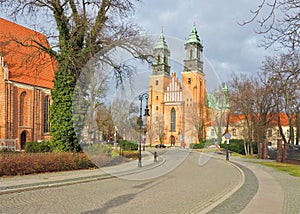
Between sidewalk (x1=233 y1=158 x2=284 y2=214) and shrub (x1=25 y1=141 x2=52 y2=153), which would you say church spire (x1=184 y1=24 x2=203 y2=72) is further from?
shrub (x1=25 y1=141 x2=52 y2=153)

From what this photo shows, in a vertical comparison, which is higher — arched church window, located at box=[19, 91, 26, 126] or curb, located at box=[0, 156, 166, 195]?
arched church window, located at box=[19, 91, 26, 126]

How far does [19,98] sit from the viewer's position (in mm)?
37750

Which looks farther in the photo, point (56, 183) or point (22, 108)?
point (22, 108)

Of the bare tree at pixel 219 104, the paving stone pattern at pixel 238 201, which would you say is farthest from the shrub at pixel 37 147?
the bare tree at pixel 219 104

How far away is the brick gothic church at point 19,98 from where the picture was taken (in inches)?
1409

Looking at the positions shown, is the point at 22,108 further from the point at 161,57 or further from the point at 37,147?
the point at 161,57

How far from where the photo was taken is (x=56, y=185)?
12688mm

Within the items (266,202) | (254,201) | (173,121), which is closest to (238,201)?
(254,201)

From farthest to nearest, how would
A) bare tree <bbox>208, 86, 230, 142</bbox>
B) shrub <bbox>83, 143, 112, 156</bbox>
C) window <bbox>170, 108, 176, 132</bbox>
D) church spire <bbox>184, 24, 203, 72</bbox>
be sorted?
window <bbox>170, 108, 176, 132</bbox> → bare tree <bbox>208, 86, 230, 142</bbox> → shrub <bbox>83, 143, 112, 156</bbox> → church spire <bbox>184, 24, 203, 72</bbox>

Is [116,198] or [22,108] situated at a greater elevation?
[22,108]

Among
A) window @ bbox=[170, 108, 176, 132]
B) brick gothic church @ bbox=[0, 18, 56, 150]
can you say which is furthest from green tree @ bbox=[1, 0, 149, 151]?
window @ bbox=[170, 108, 176, 132]

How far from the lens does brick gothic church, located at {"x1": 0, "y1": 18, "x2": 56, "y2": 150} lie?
3578 cm


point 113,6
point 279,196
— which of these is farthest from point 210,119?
point 279,196

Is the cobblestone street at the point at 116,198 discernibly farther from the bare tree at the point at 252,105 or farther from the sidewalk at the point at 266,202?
the bare tree at the point at 252,105
